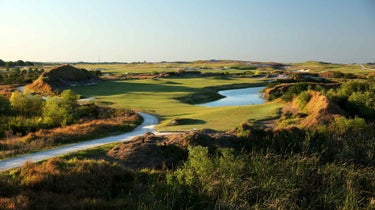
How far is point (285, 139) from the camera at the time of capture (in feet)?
61.3

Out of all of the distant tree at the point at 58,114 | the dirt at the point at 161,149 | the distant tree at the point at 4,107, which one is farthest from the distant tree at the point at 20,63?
the dirt at the point at 161,149

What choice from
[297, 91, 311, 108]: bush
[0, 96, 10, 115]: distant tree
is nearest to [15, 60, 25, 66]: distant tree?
[0, 96, 10, 115]: distant tree

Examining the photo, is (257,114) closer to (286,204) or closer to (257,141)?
(257,141)

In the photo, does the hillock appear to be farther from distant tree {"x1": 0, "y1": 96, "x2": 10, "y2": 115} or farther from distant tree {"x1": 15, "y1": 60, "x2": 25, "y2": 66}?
distant tree {"x1": 15, "y1": 60, "x2": 25, "y2": 66}

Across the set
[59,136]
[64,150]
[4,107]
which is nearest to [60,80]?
[4,107]

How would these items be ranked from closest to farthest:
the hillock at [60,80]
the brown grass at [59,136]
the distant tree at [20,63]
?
the brown grass at [59,136]
the hillock at [60,80]
the distant tree at [20,63]

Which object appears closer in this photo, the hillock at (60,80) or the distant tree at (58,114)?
the distant tree at (58,114)

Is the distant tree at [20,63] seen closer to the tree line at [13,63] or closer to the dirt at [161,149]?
the tree line at [13,63]

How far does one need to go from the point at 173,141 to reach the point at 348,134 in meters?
8.27

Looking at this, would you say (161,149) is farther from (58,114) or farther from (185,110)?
(185,110)

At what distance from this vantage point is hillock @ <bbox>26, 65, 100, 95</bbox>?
59188mm

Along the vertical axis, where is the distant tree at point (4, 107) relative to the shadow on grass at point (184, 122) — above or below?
below

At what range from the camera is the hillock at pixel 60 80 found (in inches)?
2330

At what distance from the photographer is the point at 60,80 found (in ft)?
216
